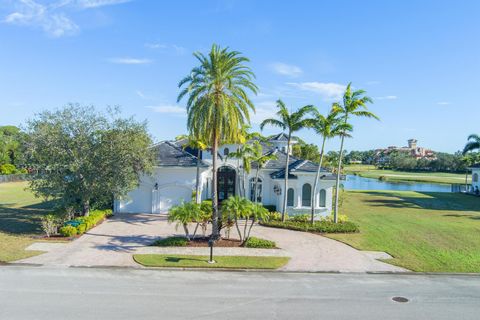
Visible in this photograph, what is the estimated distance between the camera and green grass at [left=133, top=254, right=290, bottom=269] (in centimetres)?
1577

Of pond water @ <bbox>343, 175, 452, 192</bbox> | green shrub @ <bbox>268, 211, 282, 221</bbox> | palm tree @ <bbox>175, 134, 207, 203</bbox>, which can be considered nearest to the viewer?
palm tree @ <bbox>175, 134, 207, 203</bbox>

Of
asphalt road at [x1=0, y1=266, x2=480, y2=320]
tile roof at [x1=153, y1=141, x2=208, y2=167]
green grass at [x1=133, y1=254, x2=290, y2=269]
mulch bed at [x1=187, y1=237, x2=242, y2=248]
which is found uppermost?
tile roof at [x1=153, y1=141, x2=208, y2=167]

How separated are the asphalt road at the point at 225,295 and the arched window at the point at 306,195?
39.9 feet

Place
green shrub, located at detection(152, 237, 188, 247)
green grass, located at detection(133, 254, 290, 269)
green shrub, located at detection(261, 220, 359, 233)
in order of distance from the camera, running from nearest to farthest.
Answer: green grass, located at detection(133, 254, 290, 269) < green shrub, located at detection(152, 237, 188, 247) < green shrub, located at detection(261, 220, 359, 233)

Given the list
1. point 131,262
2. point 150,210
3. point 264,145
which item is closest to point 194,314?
point 131,262

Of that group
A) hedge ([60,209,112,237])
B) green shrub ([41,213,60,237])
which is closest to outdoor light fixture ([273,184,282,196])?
hedge ([60,209,112,237])

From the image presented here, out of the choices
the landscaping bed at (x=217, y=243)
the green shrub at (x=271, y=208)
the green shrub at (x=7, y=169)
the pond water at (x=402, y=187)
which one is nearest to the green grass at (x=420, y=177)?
the pond water at (x=402, y=187)

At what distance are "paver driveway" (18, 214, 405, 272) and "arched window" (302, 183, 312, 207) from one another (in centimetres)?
479

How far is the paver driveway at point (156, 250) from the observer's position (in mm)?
16250

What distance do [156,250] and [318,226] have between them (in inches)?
452

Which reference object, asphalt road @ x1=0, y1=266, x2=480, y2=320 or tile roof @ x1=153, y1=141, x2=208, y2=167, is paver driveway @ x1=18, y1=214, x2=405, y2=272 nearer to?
asphalt road @ x1=0, y1=266, x2=480, y2=320

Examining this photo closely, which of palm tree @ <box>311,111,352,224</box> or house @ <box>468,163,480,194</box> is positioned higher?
palm tree @ <box>311,111,352,224</box>

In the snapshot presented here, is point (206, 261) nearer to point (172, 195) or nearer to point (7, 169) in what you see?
point (172, 195)


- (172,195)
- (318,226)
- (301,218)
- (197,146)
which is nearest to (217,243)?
(318,226)
